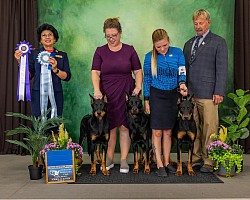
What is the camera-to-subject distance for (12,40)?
4629 mm

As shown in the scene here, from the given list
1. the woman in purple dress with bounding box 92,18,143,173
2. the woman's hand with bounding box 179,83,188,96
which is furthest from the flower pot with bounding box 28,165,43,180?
the woman's hand with bounding box 179,83,188,96

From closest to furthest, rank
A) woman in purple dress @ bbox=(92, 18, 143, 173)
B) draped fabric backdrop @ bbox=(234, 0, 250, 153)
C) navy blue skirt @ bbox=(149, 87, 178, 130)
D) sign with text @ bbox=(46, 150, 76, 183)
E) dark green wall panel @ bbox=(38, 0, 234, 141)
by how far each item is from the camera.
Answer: sign with text @ bbox=(46, 150, 76, 183)
navy blue skirt @ bbox=(149, 87, 178, 130)
woman in purple dress @ bbox=(92, 18, 143, 173)
draped fabric backdrop @ bbox=(234, 0, 250, 153)
dark green wall panel @ bbox=(38, 0, 234, 141)

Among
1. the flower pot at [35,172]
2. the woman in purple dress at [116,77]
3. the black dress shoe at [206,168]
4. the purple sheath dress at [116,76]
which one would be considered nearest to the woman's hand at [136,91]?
the woman in purple dress at [116,77]

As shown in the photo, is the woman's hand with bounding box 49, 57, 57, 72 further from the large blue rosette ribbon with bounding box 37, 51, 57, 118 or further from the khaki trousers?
the khaki trousers

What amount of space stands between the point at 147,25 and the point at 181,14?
0.49 m

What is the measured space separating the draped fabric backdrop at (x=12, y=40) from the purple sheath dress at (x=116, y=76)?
1.48m

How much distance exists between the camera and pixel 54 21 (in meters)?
4.78

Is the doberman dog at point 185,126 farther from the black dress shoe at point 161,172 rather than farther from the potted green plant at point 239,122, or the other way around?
the potted green plant at point 239,122

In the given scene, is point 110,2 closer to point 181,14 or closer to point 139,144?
point 181,14

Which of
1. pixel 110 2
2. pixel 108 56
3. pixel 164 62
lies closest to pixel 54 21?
pixel 110 2

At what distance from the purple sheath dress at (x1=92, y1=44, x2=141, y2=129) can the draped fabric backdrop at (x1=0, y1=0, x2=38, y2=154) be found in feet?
4.84

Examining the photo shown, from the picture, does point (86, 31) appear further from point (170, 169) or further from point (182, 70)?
point (170, 169)

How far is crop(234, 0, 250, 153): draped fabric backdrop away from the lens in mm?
4578

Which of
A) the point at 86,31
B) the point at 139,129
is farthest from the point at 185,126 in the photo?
the point at 86,31
